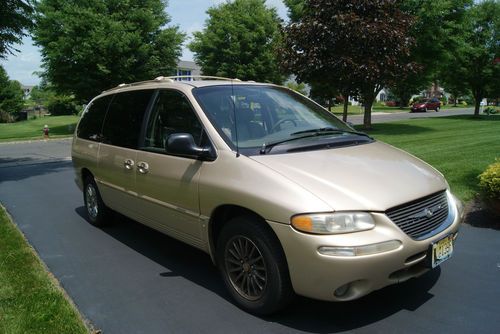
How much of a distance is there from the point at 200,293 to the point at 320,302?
105 centimetres

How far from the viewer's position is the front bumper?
2.94 metres

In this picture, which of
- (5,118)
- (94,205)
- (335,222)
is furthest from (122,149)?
(5,118)

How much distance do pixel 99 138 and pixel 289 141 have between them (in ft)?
9.44

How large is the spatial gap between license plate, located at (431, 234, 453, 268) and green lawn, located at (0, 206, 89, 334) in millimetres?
2600

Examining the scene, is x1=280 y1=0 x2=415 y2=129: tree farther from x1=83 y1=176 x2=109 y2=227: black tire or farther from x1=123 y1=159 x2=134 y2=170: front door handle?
x1=123 y1=159 x2=134 y2=170: front door handle

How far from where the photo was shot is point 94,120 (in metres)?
6.02

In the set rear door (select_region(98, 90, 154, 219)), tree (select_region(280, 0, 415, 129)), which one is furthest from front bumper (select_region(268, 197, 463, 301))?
tree (select_region(280, 0, 415, 129))

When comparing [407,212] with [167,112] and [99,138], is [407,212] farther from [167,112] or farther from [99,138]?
[99,138]

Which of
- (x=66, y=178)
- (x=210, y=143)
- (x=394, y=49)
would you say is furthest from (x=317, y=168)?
(x=394, y=49)

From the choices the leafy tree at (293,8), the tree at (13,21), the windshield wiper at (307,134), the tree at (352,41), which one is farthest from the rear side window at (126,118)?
the leafy tree at (293,8)

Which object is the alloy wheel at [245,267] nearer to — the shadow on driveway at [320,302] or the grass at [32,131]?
the shadow on driveway at [320,302]

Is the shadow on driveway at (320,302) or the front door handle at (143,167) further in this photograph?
the front door handle at (143,167)

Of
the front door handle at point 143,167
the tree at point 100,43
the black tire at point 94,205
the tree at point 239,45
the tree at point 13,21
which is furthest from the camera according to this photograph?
the tree at point 239,45

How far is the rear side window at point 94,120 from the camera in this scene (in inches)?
228
